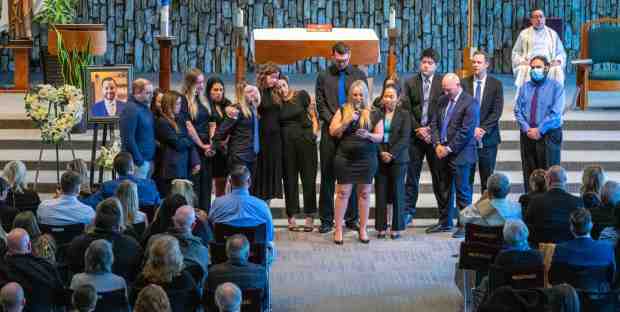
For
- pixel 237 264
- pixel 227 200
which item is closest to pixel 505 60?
pixel 227 200

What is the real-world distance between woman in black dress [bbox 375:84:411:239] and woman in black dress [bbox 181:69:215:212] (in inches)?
57.9

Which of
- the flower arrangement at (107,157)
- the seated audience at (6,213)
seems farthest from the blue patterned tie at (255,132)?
the seated audience at (6,213)

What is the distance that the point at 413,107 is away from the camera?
11.6 metres

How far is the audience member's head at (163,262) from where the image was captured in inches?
281

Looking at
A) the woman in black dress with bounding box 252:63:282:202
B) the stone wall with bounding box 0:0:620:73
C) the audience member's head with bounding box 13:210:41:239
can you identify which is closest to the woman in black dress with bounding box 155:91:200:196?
the woman in black dress with bounding box 252:63:282:202

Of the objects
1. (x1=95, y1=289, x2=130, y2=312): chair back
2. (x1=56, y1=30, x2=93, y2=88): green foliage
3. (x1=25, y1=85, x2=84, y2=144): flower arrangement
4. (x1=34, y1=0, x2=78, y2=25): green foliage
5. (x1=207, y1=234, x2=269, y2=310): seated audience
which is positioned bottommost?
(x1=95, y1=289, x2=130, y2=312): chair back

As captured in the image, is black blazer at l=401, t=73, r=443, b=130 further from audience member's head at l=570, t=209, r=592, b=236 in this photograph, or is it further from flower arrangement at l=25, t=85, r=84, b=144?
audience member's head at l=570, t=209, r=592, b=236

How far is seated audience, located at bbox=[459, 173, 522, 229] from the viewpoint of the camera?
9000 mm

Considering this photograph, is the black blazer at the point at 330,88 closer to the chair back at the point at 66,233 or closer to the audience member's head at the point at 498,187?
the audience member's head at the point at 498,187

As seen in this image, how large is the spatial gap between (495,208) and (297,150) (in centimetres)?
277

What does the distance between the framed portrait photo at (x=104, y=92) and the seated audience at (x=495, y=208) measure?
3837 mm

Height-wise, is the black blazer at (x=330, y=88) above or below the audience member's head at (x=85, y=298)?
above

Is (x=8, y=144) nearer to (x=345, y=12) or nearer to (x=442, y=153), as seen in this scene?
(x=442, y=153)

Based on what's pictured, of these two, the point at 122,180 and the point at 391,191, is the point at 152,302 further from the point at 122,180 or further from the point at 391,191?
the point at 391,191
